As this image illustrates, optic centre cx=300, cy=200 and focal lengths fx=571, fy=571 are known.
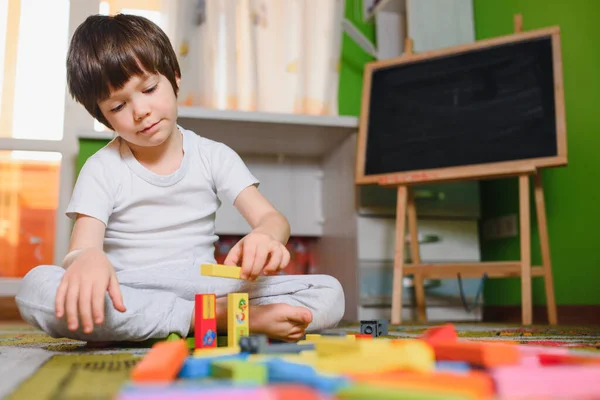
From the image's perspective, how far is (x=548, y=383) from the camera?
38 centimetres

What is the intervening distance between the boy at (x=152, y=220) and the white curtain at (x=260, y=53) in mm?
1002

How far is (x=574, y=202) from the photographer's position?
163 centimetres

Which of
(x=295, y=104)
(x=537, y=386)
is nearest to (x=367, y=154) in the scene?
(x=295, y=104)

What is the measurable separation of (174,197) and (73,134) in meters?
1.36

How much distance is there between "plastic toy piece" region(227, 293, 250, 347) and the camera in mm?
714

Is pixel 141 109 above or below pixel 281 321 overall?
above

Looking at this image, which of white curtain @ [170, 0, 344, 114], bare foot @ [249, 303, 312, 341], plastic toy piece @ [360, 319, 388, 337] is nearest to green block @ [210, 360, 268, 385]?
bare foot @ [249, 303, 312, 341]

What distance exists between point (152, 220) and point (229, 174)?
16 centimetres

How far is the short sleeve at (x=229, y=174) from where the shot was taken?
103cm

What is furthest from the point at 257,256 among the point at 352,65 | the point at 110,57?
the point at 352,65

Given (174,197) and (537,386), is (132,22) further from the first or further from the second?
(537,386)

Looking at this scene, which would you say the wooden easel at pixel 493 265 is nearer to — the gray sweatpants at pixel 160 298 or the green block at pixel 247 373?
the gray sweatpants at pixel 160 298

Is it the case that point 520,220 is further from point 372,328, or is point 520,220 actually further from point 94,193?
point 94,193

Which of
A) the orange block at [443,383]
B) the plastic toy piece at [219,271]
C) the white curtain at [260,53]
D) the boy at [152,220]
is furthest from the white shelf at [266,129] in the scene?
the orange block at [443,383]
